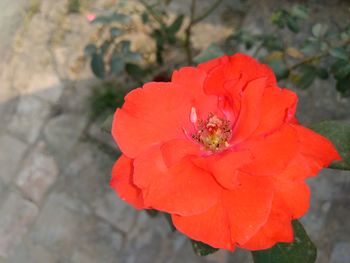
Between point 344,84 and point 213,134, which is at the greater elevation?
point 213,134

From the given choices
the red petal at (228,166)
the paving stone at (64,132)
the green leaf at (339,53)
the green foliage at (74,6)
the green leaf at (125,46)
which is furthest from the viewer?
the green foliage at (74,6)

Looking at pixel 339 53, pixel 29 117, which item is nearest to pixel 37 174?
pixel 29 117

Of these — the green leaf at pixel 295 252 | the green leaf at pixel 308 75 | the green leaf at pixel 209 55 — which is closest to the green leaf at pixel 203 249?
the green leaf at pixel 295 252

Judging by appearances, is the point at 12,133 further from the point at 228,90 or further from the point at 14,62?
the point at 228,90

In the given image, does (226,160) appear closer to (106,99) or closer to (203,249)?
(203,249)

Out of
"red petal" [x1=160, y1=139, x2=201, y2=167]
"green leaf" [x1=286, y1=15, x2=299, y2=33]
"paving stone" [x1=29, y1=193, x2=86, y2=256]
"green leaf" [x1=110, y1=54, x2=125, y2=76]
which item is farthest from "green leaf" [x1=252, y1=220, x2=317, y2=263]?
"paving stone" [x1=29, y1=193, x2=86, y2=256]

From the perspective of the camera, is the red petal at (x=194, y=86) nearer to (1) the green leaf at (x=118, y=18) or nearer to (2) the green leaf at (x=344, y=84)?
(2) the green leaf at (x=344, y=84)
